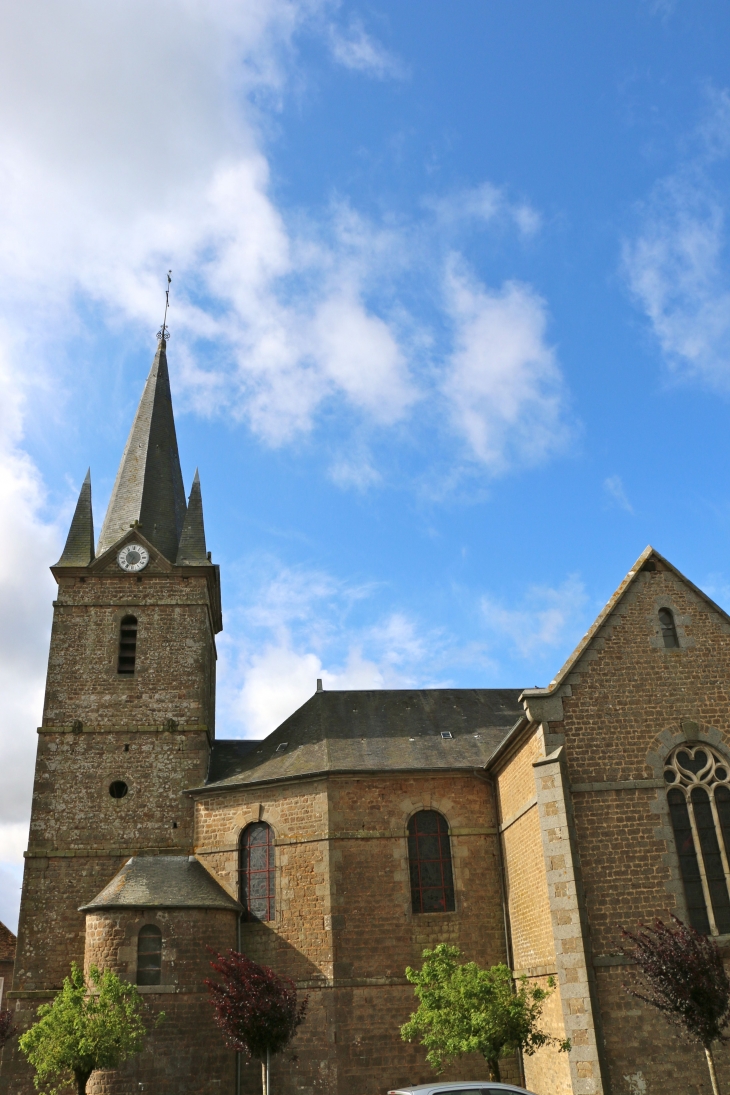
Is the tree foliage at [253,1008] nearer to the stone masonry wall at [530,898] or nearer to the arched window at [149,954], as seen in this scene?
the arched window at [149,954]

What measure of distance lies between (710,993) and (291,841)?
33.8 feet

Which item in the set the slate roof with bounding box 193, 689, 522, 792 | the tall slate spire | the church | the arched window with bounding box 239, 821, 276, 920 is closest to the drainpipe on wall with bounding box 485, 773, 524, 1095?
the church

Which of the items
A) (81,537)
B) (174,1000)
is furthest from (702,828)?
(81,537)

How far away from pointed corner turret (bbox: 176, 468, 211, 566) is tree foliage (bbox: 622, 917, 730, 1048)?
1651 centimetres

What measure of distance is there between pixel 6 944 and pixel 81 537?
1694cm

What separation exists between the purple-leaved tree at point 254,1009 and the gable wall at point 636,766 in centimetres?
610

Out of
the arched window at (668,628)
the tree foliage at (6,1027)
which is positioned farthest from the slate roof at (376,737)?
the tree foliage at (6,1027)

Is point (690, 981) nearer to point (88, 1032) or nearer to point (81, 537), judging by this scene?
point (88, 1032)

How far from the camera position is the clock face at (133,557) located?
1014 inches

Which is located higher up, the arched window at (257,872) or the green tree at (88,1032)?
the arched window at (257,872)

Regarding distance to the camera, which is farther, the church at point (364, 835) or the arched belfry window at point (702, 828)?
the church at point (364, 835)

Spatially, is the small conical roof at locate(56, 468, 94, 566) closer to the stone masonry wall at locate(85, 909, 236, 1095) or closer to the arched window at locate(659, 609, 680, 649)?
the stone masonry wall at locate(85, 909, 236, 1095)

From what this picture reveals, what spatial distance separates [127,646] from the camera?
2491 cm

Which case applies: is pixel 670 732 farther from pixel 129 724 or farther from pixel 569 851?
pixel 129 724
